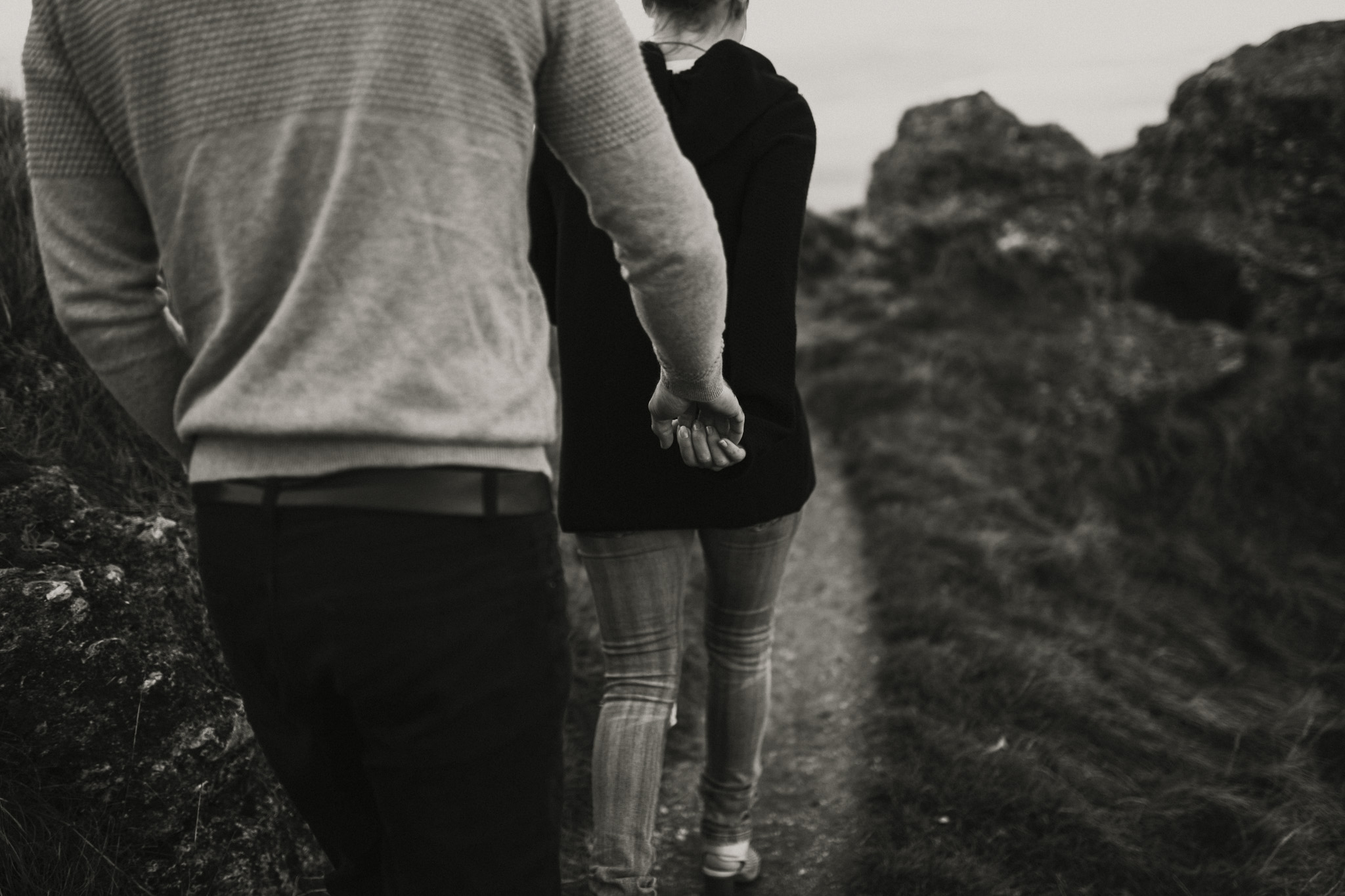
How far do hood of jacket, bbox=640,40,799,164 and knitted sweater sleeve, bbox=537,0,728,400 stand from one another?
61 cm

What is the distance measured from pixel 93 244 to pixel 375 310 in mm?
504

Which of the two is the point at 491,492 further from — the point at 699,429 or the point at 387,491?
the point at 699,429

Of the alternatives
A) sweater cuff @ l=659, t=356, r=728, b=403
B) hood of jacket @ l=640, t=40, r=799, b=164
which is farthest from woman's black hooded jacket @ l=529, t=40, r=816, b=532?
sweater cuff @ l=659, t=356, r=728, b=403

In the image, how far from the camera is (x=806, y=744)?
13.1 ft

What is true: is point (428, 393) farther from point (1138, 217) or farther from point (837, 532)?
point (1138, 217)

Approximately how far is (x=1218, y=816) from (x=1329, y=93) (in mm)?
4790

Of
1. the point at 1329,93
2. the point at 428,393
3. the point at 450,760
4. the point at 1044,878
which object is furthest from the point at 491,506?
the point at 1329,93

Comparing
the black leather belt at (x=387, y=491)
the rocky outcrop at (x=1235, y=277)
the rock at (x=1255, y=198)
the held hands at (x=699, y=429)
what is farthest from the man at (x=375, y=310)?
the rock at (x=1255, y=198)

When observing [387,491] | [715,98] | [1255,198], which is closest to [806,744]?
[715,98]

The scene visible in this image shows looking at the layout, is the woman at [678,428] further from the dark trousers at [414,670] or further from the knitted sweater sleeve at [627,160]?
the dark trousers at [414,670]

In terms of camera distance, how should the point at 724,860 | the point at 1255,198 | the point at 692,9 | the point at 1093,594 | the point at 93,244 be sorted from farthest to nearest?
1. the point at 1255,198
2. the point at 1093,594
3. the point at 724,860
4. the point at 692,9
5. the point at 93,244

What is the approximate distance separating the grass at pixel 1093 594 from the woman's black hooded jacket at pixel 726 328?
1.50 metres

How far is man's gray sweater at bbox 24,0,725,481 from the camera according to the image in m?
1.30

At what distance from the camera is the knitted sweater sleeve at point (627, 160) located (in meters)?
1.42
